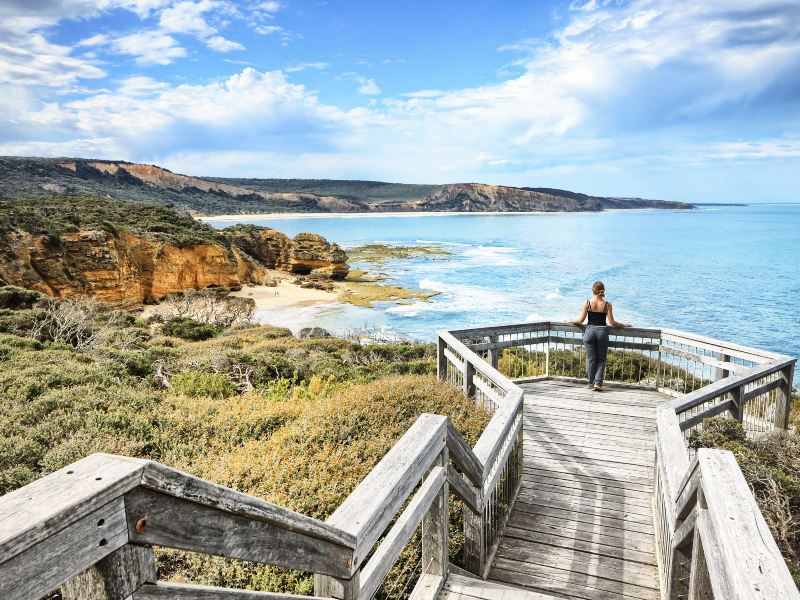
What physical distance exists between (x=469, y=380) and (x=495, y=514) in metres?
3.09

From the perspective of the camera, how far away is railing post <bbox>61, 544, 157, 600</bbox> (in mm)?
1141

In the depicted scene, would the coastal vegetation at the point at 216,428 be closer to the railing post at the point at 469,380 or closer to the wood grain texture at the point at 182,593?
the railing post at the point at 469,380

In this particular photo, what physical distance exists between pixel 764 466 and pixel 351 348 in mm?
15692

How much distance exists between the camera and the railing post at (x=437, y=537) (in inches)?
135

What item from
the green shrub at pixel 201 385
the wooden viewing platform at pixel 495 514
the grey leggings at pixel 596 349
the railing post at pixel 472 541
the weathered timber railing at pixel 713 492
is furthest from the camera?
the green shrub at pixel 201 385

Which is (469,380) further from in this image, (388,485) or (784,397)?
(388,485)

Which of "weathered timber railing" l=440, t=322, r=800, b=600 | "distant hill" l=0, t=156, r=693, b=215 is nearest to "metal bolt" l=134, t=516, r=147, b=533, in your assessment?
"weathered timber railing" l=440, t=322, r=800, b=600

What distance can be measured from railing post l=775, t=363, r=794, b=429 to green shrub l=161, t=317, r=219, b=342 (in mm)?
21018

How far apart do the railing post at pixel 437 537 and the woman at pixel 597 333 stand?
227 inches

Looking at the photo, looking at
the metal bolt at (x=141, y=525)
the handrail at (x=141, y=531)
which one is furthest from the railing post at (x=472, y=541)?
the metal bolt at (x=141, y=525)

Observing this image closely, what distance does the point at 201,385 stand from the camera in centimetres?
997

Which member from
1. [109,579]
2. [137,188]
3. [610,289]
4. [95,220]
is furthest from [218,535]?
[137,188]

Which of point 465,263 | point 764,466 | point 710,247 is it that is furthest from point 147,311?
point 710,247

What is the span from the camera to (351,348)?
2033cm
